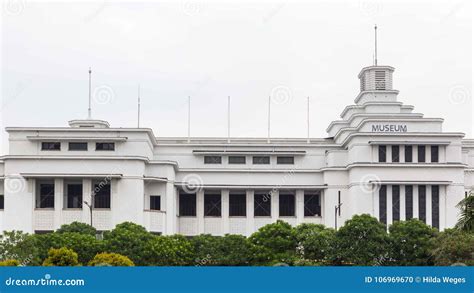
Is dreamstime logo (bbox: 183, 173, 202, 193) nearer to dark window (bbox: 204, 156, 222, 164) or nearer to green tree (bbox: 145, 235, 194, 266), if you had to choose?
dark window (bbox: 204, 156, 222, 164)

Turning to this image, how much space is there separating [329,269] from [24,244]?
1881 cm

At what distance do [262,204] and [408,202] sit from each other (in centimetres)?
957

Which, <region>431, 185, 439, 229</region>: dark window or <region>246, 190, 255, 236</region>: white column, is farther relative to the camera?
<region>246, 190, 255, 236</region>: white column

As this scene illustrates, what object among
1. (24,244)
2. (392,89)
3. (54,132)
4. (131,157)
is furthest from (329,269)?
(392,89)

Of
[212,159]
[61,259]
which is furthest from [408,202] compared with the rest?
[61,259]

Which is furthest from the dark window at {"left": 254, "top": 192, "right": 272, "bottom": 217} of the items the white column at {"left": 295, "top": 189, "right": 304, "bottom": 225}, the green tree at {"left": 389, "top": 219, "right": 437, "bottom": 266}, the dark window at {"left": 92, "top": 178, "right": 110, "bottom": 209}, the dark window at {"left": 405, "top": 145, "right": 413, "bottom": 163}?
the green tree at {"left": 389, "top": 219, "right": 437, "bottom": 266}

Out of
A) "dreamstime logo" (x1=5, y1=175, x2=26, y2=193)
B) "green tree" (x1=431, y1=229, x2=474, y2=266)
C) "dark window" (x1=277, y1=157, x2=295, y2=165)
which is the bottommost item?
"green tree" (x1=431, y1=229, x2=474, y2=266)

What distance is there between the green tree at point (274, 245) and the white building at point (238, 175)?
11.0 metres

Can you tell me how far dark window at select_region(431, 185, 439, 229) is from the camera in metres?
45.9

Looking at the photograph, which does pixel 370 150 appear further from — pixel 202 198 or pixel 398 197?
pixel 202 198

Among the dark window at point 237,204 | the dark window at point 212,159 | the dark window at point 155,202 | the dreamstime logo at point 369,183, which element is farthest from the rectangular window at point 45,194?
the dreamstime logo at point 369,183

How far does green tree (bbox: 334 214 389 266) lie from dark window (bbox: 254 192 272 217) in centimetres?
1534

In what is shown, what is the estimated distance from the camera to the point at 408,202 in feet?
151

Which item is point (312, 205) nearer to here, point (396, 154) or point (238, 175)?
point (238, 175)
